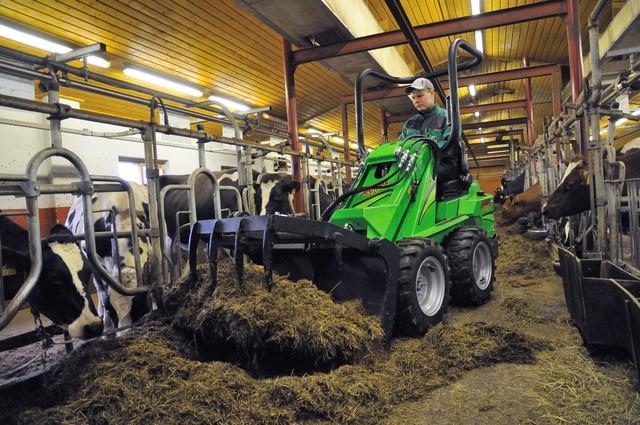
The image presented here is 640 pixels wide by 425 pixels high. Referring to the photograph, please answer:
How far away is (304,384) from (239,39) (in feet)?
28.5

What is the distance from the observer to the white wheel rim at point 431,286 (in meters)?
3.46

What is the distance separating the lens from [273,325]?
2.41 m

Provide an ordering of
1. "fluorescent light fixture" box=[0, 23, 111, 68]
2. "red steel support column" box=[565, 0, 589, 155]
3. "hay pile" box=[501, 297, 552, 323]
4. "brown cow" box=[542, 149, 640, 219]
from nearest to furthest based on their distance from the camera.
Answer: "hay pile" box=[501, 297, 552, 323]
"brown cow" box=[542, 149, 640, 219]
"red steel support column" box=[565, 0, 589, 155]
"fluorescent light fixture" box=[0, 23, 111, 68]

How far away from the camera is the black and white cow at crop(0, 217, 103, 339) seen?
10.8ft

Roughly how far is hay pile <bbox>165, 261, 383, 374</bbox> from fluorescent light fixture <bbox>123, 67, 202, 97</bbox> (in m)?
7.90

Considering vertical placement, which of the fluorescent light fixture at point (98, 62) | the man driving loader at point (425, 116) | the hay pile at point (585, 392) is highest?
the fluorescent light fixture at point (98, 62)

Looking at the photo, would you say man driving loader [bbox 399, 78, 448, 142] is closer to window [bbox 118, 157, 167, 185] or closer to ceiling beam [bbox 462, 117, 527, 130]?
window [bbox 118, 157, 167, 185]

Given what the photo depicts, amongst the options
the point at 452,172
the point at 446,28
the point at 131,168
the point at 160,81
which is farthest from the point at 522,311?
the point at 131,168

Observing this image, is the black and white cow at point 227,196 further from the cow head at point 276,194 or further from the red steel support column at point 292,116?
the red steel support column at point 292,116

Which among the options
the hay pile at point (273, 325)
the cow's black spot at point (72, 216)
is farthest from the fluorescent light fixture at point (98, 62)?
the hay pile at point (273, 325)

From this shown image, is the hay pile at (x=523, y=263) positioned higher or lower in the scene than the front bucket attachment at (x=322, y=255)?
lower

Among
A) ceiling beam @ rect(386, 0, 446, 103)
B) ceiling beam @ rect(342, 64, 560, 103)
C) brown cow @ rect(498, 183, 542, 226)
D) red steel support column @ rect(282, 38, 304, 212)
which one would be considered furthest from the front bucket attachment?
ceiling beam @ rect(342, 64, 560, 103)

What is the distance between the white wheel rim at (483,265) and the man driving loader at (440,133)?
24.9 inches

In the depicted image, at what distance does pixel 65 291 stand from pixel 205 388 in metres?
1.82
